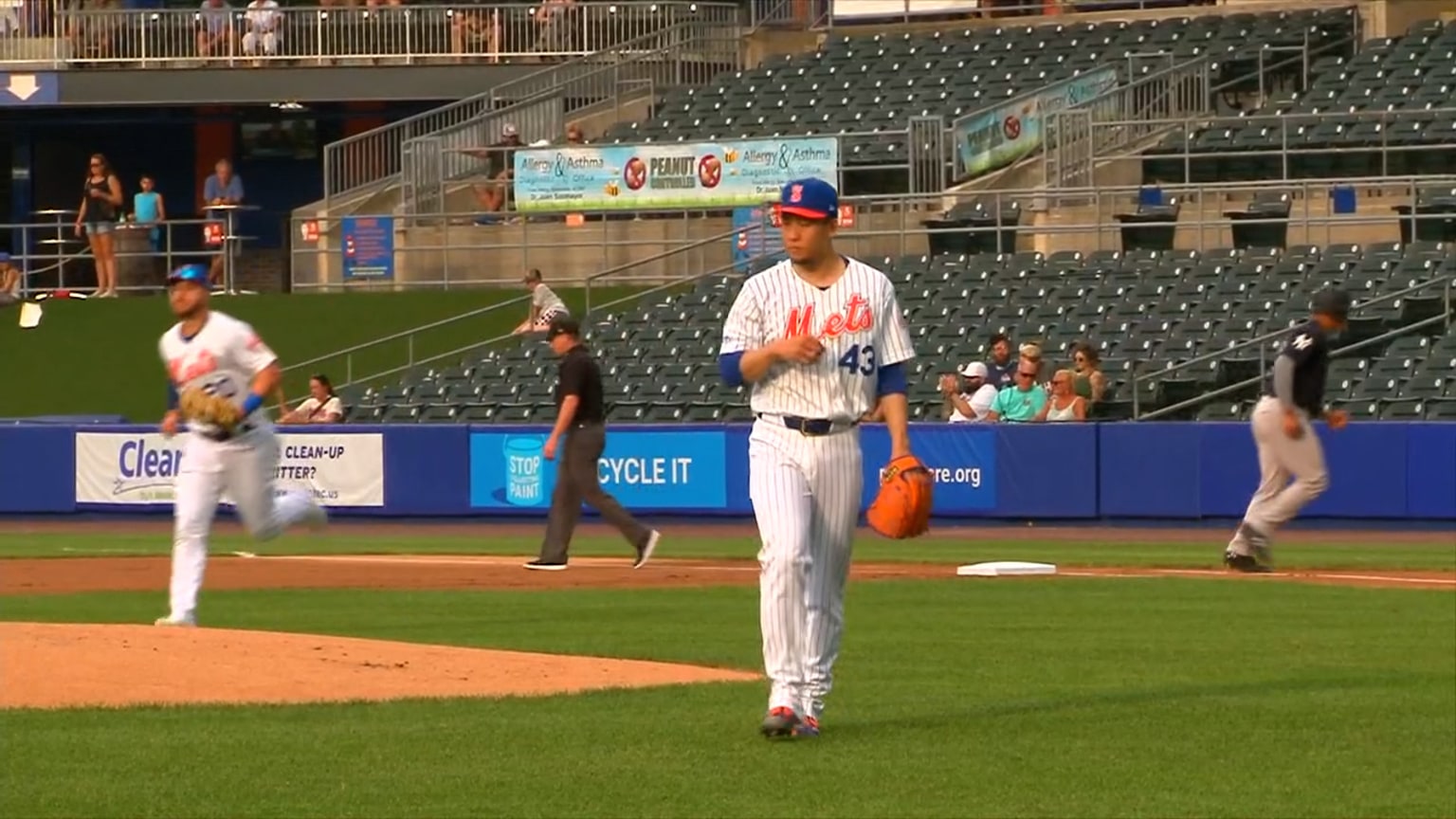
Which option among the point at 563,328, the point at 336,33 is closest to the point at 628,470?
the point at 563,328

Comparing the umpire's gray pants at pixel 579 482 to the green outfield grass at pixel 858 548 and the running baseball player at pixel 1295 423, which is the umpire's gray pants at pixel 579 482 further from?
the running baseball player at pixel 1295 423

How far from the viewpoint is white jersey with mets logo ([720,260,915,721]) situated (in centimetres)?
888

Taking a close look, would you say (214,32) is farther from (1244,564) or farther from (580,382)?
(1244,564)

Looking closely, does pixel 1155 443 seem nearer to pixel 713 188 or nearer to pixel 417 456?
pixel 417 456

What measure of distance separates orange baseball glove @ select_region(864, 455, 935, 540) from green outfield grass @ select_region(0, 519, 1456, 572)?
33.5ft

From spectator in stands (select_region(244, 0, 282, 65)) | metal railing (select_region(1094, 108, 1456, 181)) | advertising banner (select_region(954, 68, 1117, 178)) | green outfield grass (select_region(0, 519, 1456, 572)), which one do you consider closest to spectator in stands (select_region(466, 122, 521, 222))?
spectator in stands (select_region(244, 0, 282, 65))

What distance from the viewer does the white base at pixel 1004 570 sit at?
59.0 feet

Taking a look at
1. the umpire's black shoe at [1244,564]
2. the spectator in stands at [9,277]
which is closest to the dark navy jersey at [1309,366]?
the umpire's black shoe at [1244,564]

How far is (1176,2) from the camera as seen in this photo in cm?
3934

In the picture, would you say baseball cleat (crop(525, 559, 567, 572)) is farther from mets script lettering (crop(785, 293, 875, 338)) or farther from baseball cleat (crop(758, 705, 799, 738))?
mets script lettering (crop(785, 293, 875, 338))

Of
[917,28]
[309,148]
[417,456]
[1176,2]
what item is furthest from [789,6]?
[417,456]

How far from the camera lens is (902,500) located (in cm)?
912

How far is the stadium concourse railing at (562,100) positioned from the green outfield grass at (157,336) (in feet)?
8.08

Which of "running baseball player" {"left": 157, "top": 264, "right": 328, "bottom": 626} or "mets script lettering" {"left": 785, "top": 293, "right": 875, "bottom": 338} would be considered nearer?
"mets script lettering" {"left": 785, "top": 293, "right": 875, "bottom": 338}
